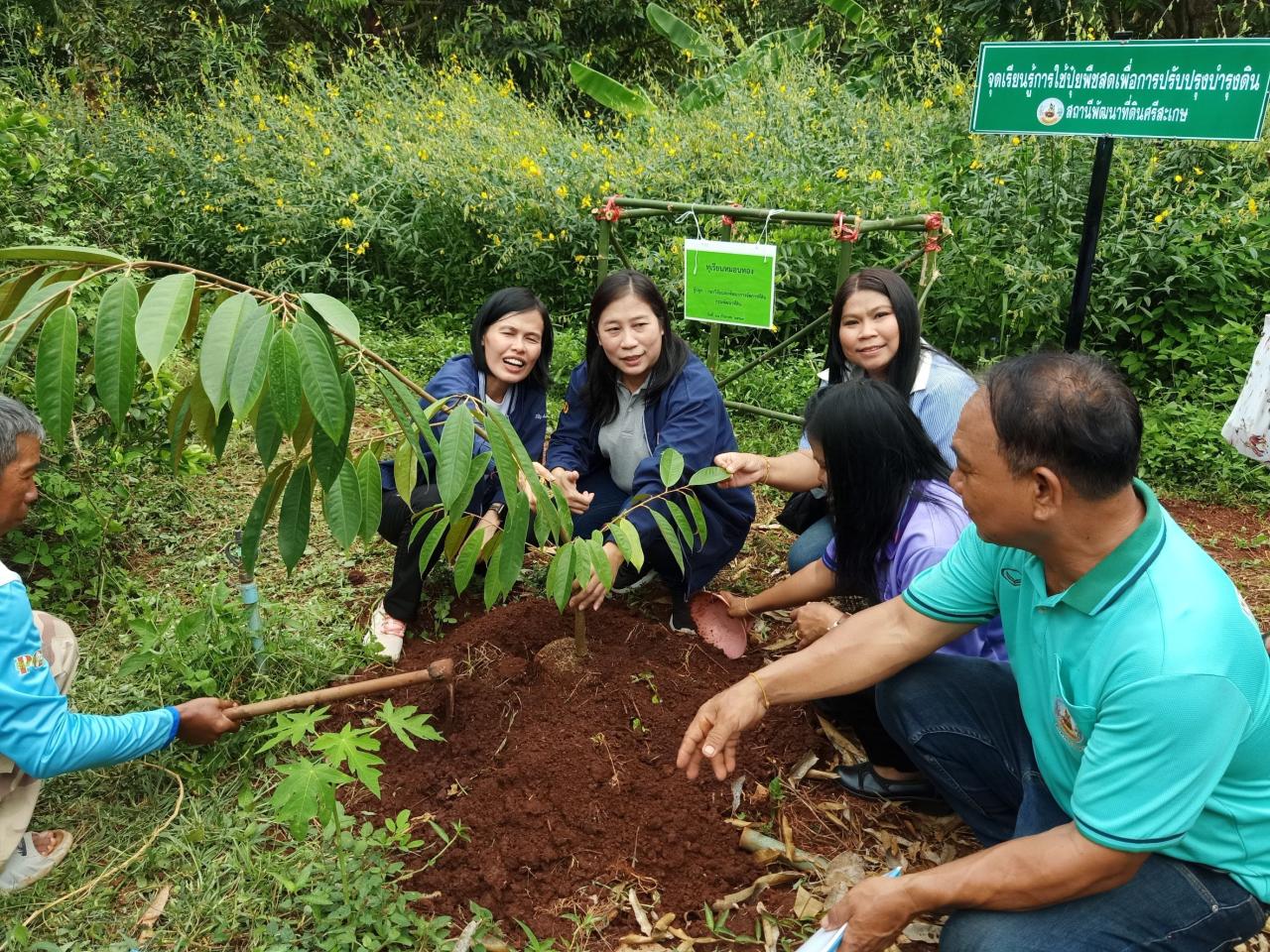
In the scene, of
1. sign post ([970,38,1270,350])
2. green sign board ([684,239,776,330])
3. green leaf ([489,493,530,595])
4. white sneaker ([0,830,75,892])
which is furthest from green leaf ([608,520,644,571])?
sign post ([970,38,1270,350])

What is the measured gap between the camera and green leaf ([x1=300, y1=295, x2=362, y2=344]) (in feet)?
4.42

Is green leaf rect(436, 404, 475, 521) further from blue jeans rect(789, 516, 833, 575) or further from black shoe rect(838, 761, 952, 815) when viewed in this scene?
blue jeans rect(789, 516, 833, 575)

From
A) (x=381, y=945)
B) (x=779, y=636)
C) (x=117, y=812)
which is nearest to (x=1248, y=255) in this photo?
(x=779, y=636)

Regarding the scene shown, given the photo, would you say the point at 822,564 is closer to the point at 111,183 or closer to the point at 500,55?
the point at 111,183

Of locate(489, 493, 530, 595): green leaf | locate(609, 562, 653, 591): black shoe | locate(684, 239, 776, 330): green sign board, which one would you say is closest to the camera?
locate(489, 493, 530, 595): green leaf

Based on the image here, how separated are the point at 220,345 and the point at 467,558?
2.56 ft

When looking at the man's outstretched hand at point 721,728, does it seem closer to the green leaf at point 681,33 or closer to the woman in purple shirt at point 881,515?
the woman in purple shirt at point 881,515

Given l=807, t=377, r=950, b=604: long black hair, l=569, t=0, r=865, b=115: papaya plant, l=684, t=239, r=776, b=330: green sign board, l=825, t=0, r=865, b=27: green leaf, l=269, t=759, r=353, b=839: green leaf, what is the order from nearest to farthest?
1. l=269, t=759, r=353, b=839: green leaf
2. l=807, t=377, r=950, b=604: long black hair
3. l=684, t=239, r=776, b=330: green sign board
4. l=569, t=0, r=865, b=115: papaya plant
5. l=825, t=0, r=865, b=27: green leaf

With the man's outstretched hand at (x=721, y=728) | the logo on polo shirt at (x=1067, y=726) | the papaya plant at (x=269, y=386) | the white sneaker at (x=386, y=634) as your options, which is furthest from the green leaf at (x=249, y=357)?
the white sneaker at (x=386, y=634)

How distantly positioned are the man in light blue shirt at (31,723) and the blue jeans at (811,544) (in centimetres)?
162

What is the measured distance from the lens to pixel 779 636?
2.85 m

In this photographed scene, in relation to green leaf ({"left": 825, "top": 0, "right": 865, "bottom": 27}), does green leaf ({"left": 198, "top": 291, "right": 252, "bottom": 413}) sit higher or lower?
lower

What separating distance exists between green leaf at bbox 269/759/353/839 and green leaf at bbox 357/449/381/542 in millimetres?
417

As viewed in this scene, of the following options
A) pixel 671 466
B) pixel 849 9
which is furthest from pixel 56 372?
pixel 849 9
